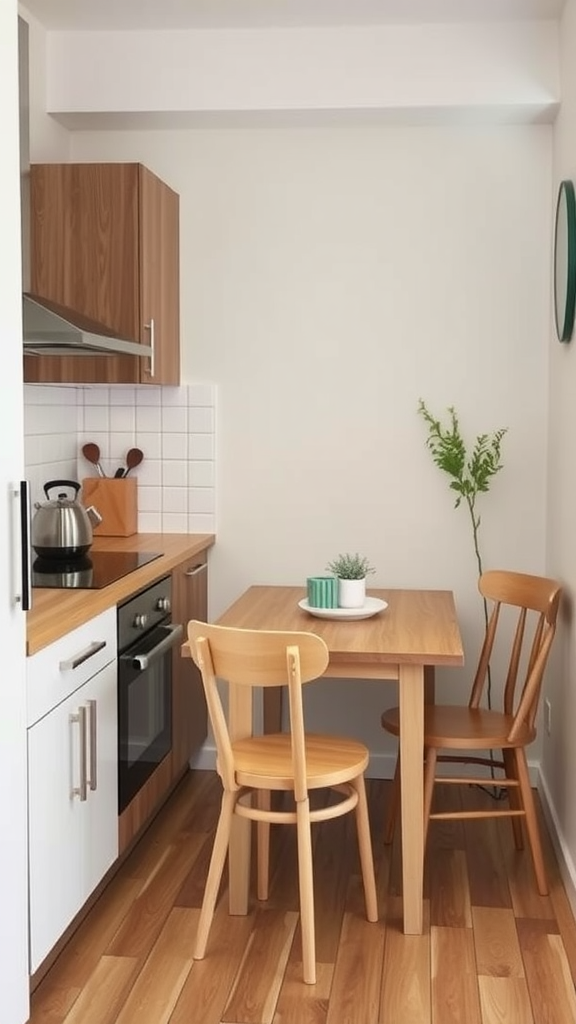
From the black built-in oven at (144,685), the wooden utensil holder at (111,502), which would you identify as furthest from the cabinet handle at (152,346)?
the black built-in oven at (144,685)

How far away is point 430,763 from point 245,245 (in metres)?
2.05

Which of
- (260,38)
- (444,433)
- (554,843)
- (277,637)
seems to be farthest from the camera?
(444,433)

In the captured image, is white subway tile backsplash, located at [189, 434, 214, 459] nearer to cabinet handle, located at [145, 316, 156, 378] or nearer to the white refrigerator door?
cabinet handle, located at [145, 316, 156, 378]

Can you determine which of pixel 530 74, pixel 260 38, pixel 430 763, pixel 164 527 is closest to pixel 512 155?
pixel 530 74

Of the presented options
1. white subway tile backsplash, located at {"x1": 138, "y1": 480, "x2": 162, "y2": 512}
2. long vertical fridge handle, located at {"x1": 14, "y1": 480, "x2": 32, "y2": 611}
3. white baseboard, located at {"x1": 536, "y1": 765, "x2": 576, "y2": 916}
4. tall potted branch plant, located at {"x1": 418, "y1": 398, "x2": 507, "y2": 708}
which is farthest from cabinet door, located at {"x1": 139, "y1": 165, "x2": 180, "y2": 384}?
white baseboard, located at {"x1": 536, "y1": 765, "x2": 576, "y2": 916}

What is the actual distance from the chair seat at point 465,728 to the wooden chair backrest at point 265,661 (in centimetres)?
71

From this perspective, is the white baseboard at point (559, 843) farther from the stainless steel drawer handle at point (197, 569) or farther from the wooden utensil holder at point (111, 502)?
the wooden utensil holder at point (111, 502)

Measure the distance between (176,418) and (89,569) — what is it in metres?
1.08

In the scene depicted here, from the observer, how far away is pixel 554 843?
387 centimetres

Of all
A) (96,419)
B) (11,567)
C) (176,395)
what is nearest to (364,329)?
(176,395)

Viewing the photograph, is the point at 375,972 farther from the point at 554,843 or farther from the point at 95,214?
the point at 95,214

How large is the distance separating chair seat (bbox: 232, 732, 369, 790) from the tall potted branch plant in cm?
122

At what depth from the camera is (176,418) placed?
4.57 m

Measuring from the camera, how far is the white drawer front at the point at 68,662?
270 centimetres
